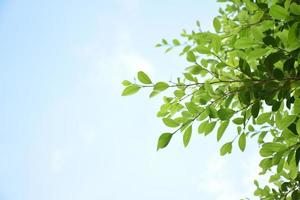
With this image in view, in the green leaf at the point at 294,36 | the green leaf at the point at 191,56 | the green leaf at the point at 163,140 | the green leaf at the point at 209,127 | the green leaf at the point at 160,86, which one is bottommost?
the green leaf at the point at 209,127

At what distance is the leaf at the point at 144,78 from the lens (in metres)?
1.92

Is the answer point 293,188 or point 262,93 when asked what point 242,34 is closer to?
point 262,93

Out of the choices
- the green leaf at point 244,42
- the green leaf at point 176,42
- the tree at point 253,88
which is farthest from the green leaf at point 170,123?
the green leaf at point 176,42

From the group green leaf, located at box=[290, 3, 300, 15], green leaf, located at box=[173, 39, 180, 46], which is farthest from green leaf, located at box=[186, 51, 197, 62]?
green leaf, located at box=[173, 39, 180, 46]

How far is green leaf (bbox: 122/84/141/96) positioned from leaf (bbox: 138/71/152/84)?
0.26 feet

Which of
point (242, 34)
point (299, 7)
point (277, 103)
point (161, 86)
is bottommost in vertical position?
point (277, 103)

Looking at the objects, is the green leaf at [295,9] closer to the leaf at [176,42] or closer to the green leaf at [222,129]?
the green leaf at [222,129]

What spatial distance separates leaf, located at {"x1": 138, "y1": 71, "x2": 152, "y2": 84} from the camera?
1921 mm

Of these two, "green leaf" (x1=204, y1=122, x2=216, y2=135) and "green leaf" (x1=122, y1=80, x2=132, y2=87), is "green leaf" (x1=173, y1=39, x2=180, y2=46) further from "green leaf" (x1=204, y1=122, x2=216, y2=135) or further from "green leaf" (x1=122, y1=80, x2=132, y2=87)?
"green leaf" (x1=204, y1=122, x2=216, y2=135)

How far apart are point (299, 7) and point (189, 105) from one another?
77 cm

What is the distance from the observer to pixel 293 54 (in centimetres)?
162

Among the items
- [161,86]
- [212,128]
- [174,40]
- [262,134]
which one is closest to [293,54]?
[212,128]

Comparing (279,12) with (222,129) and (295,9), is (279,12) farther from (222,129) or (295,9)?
(222,129)

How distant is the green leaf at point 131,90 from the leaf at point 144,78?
8cm
